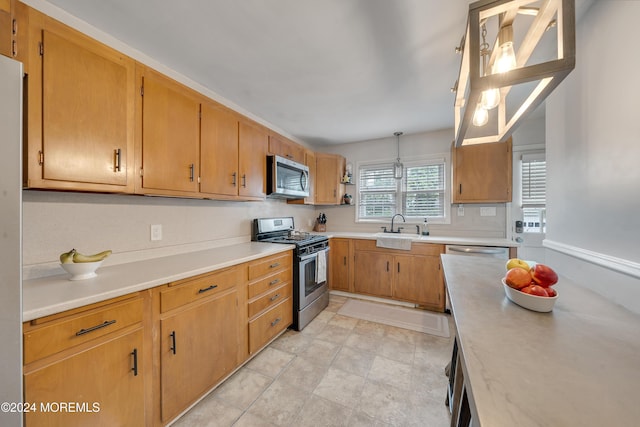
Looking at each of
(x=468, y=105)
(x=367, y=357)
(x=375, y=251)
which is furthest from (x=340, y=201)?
(x=468, y=105)

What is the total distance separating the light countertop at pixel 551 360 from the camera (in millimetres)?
443

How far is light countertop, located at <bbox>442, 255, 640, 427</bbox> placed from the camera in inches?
17.5

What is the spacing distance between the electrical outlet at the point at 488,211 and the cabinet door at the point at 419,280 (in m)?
1.01

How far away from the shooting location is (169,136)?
1.67 meters

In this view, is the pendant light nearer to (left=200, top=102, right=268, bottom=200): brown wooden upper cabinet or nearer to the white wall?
the white wall

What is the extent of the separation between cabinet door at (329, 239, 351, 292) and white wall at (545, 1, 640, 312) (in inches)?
88.4

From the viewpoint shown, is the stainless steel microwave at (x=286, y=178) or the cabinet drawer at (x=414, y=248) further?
the cabinet drawer at (x=414, y=248)

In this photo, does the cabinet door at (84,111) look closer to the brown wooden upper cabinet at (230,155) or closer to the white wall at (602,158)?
the brown wooden upper cabinet at (230,155)

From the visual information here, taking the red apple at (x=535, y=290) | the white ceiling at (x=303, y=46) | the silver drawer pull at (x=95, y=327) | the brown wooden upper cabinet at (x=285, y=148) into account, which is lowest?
the silver drawer pull at (x=95, y=327)

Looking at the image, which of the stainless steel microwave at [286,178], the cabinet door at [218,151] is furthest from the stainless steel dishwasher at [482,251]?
the cabinet door at [218,151]

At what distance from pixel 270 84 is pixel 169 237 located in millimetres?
1662

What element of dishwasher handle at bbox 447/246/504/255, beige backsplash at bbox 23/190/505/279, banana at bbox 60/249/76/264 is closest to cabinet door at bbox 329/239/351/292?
beige backsplash at bbox 23/190/505/279

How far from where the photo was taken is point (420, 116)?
2.93 metres

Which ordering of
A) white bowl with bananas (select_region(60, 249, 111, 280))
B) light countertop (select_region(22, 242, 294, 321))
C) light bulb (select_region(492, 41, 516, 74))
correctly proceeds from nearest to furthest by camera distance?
light bulb (select_region(492, 41, 516, 74)) < light countertop (select_region(22, 242, 294, 321)) < white bowl with bananas (select_region(60, 249, 111, 280))
